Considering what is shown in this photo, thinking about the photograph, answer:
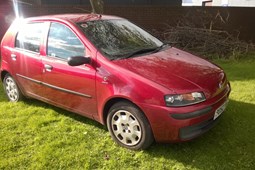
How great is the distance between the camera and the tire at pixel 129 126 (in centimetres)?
343

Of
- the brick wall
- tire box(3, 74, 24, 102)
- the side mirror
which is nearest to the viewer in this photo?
the side mirror

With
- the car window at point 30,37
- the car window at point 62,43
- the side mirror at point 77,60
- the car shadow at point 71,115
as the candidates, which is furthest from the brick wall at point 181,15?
the side mirror at point 77,60

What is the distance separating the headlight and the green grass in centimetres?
71

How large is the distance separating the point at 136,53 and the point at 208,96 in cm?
116

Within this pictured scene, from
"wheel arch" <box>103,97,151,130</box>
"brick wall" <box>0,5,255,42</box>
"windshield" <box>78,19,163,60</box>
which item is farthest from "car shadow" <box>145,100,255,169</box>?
"brick wall" <box>0,5,255,42</box>

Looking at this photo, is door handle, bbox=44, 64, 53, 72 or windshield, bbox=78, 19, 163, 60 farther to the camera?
door handle, bbox=44, 64, 53, 72

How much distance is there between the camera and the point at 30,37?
4.83 meters

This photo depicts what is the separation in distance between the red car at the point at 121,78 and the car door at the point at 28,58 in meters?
0.02

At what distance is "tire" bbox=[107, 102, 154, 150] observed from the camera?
343 cm

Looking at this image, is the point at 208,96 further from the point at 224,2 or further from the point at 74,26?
the point at 224,2

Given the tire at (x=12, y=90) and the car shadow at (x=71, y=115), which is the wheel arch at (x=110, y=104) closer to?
the car shadow at (x=71, y=115)

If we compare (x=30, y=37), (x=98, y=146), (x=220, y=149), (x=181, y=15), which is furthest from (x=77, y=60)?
(x=181, y=15)

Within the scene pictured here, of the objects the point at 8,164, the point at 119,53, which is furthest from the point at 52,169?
the point at 119,53

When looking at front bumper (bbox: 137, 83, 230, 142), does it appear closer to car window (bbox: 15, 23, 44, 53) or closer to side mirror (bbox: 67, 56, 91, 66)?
side mirror (bbox: 67, 56, 91, 66)
